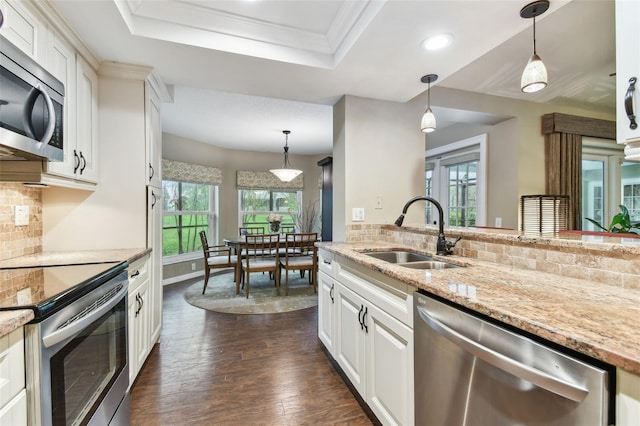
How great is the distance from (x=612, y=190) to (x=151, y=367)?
5.59 metres

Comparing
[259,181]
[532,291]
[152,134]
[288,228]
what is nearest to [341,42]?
[152,134]

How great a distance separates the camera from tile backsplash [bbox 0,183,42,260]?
5.30 ft

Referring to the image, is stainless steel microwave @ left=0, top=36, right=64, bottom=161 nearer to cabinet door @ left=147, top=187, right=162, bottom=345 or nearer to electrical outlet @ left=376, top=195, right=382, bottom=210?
cabinet door @ left=147, top=187, right=162, bottom=345

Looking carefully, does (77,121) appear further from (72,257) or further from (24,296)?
(24,296)

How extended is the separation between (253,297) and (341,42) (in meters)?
3.14

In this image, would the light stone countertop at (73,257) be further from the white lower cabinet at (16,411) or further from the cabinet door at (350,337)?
the cabinet door at (350,337)

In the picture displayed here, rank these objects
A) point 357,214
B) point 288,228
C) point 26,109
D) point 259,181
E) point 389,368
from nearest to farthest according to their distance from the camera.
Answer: point 26,109, point 389,368, point 357,214, point 259,181, point 288,228

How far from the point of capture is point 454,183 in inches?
161

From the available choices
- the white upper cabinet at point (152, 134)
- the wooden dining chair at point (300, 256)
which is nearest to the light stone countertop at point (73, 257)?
the white upper cabinet at point (152, 134)

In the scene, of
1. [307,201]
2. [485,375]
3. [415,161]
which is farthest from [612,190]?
[307,201]

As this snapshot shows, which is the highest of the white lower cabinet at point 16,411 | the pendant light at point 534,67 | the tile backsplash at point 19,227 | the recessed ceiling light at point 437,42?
the recessed ceiling light at point 437,42

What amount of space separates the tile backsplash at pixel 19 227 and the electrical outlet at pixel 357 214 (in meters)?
2.31

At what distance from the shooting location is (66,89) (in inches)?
66.1

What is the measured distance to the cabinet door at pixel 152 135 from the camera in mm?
2115
